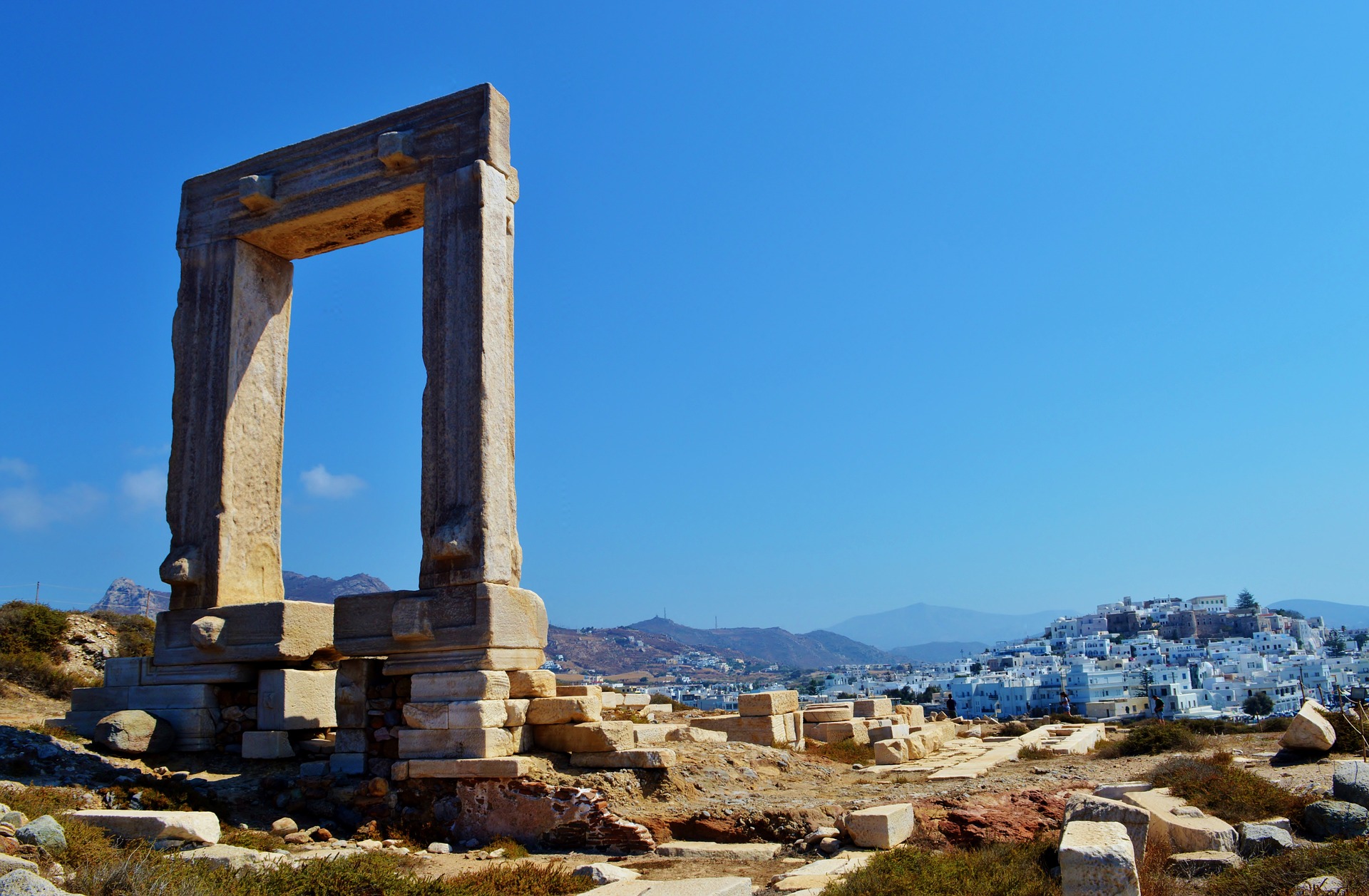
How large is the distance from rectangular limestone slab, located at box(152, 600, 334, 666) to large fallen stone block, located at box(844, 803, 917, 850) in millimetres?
5759

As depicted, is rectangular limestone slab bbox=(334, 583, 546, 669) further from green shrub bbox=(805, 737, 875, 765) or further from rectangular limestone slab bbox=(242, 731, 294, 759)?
green shrub bbox=(805, 737, 875, 765)

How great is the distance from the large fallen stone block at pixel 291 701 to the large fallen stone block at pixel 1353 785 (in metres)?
8.67

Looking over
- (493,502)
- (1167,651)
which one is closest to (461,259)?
(493,502)

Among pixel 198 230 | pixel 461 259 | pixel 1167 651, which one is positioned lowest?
pixel 1167 651

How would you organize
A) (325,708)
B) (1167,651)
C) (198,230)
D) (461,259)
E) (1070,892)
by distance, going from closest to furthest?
(1070,892), (461,259), (325,708), (198,230), (1167,651)

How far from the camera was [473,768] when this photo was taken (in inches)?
335

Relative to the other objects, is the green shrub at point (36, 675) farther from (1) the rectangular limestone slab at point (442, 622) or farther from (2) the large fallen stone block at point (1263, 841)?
(2) the large fallen stone block at point (1263, 841)

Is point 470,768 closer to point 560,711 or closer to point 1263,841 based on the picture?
point 560,711

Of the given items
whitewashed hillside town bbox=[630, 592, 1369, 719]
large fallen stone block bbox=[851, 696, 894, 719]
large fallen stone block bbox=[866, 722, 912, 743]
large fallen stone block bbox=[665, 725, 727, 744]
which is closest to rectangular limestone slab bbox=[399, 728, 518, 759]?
large fallen stone block bbox=[665, 725, 727, 744]

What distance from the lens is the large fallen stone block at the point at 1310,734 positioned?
37.8 feet

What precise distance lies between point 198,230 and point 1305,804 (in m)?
12.1

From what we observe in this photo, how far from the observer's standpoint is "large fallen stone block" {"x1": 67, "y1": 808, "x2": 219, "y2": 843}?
6.38 meters

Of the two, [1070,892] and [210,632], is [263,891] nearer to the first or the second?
[1070,892]

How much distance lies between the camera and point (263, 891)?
5.21 meters
